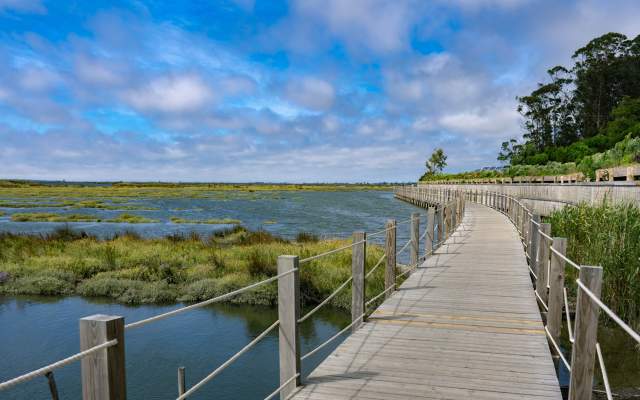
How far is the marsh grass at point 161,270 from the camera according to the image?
1374 cm

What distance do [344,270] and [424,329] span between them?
848cm

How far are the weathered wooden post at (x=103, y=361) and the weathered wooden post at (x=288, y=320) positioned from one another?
202 cm

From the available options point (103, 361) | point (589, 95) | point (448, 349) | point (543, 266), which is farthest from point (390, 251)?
point (589, 95)

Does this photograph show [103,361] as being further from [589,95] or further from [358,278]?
[589,95]

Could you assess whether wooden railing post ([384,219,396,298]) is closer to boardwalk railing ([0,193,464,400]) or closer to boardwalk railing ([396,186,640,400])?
boardwalk railing ([0,193,464,400])

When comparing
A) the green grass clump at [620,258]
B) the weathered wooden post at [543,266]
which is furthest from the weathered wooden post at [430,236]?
the weathered wooden post at [543,266]

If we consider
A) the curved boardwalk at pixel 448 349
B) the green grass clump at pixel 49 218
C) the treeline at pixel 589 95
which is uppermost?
the treeline at pixel 589 95

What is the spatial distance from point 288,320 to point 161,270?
12.3 m

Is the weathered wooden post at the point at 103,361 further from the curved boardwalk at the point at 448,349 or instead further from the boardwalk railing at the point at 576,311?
the boardwalk railing at the point at 576,311

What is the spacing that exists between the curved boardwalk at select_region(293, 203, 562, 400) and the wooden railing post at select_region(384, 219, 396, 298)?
10.0 inches

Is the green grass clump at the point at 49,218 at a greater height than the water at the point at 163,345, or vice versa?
the green grass clump at the point at 49,218

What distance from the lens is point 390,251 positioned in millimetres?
8234

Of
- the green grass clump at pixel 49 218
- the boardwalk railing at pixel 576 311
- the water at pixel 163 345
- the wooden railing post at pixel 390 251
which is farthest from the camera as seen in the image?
the green grass clump at pixel 49 218

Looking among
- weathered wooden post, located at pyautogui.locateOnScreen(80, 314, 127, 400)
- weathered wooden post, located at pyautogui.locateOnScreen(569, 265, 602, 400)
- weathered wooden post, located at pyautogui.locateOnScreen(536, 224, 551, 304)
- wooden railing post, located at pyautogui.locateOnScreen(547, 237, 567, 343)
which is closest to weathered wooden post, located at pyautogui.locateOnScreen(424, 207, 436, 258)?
Result: weathered wooden post, located at pyautogui.locateOnScreen(536, 224, 551, 304)
